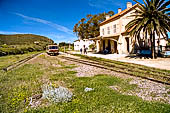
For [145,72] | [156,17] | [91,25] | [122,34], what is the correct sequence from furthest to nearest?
[91,25] < [122,34] < [156,17] < [145,72]

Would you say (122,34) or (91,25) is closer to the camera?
(122,34)

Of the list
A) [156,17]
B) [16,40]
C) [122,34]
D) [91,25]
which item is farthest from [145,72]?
[16,40]

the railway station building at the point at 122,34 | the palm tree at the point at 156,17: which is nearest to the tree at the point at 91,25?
the railway station building at the point at 122,34

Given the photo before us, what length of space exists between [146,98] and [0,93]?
19.5ft

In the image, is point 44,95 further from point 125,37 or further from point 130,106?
point 125,37

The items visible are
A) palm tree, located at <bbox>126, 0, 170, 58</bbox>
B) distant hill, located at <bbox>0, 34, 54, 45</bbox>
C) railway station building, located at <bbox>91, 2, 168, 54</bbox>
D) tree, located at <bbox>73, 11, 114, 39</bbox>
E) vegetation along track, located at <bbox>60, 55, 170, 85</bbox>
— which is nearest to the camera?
vegetation along track, located at <bbox>60, 55, 170, 85</bbox>

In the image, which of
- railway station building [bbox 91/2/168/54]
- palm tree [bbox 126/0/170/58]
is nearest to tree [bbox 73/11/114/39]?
railway station building [bbox 91/2/168/54]

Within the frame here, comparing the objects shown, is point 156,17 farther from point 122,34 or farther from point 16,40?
point 16,40

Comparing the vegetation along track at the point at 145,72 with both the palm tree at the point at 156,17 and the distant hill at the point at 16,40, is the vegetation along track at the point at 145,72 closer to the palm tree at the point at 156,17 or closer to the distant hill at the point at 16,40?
the palm tree at the point at 156,17

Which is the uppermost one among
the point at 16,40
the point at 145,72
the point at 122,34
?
the point at 16,40

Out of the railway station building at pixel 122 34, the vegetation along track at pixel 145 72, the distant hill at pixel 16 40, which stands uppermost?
the distant hill at pixel 16 40

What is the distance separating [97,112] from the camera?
12.1 feet

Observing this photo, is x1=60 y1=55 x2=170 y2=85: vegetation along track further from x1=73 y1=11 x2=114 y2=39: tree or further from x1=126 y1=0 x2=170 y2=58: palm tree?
x1=73 y1=11 x2=114 y2=39: tree

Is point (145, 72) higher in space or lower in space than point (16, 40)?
lower
